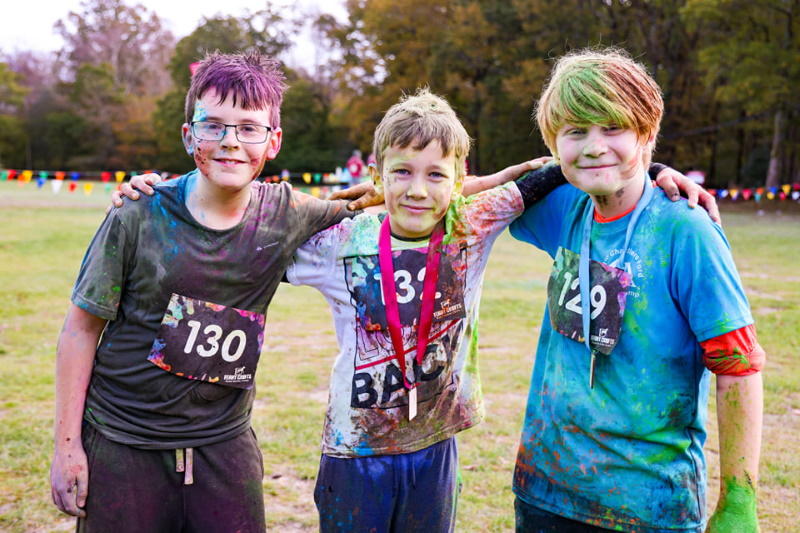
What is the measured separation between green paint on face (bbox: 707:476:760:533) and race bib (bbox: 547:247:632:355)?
45 centimetres

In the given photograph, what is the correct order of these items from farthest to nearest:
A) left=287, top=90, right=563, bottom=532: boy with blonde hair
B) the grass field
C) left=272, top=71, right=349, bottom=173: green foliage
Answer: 1. left=272, top=71, right=349, bottom=173: green foliage
2. the grass field
3. left=287, top=90, right=563, bottom=532: boy with blonde hair

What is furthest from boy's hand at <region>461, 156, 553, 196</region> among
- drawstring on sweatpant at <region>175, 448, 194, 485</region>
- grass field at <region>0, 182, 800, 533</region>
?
grass field at <region>0, 182, 800, 533</region>

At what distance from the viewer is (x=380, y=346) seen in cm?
217

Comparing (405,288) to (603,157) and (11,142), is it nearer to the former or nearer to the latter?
(603,157)

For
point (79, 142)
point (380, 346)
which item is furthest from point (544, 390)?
point (79, 142)

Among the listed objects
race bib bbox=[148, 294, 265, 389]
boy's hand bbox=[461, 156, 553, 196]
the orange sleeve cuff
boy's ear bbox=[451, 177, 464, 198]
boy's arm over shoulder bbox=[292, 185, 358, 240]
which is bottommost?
race bib bbox=[148, 294, 265, 389]

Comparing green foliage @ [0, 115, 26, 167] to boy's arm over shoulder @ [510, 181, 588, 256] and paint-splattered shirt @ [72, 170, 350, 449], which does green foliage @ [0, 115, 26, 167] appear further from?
boy's arm over shoulder @ [510, 181, 588, 256]

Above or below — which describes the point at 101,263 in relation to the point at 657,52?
below

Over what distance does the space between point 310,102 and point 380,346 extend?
4240 cm

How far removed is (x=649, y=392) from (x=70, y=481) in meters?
1.71

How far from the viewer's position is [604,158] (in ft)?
6.16

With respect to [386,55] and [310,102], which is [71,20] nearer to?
[310,102]

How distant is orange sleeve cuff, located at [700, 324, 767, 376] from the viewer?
169cm

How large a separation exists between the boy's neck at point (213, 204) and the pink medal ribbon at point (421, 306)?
1.59ft
